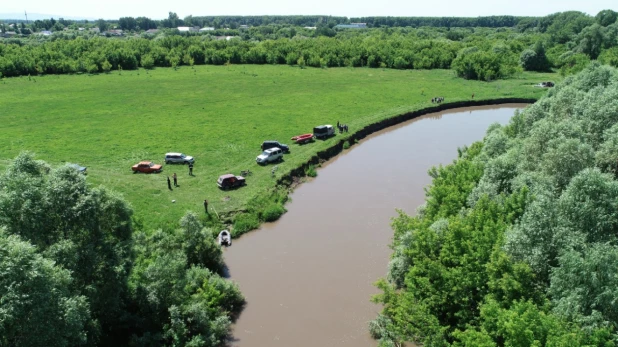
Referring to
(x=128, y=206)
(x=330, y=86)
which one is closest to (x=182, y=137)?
(x=128, y=206)

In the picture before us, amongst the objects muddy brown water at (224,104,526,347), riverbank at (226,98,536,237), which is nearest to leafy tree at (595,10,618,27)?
riverbank at (226,98,536,237)

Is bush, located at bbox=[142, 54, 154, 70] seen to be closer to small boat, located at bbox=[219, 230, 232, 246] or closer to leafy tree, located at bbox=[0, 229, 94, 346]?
small boat, located at bbox=[219, 230, 232, 246]

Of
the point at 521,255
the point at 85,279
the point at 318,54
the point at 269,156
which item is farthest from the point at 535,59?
the point at 85,279

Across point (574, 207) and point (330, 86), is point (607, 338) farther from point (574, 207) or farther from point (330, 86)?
point (330, 86)

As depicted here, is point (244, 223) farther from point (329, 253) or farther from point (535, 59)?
point (535, 59)

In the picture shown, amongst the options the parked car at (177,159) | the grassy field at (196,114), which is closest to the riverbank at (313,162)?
the grassy field at (196,114)

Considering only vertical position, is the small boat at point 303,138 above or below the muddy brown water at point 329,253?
above

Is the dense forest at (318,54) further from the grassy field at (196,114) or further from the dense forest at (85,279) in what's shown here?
the dense forest at (85,279)
